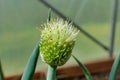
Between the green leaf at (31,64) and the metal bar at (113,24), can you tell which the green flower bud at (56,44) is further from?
the metal bar at (113,24)

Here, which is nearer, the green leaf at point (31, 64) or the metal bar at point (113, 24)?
the green leaf at point (31, 64)

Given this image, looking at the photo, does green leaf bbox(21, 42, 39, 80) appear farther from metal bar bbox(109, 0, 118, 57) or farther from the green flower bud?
metal bar bbox(109, 0, 118, 57)

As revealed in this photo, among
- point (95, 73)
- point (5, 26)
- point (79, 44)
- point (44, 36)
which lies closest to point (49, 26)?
point (44, 36)

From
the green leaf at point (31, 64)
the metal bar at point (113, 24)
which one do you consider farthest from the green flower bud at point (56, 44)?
the metal bar at point (113, 24)

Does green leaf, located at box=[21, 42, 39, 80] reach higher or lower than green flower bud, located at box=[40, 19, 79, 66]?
lower

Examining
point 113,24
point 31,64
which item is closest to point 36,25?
point 113,24

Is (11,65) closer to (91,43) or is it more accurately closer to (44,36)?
(91,43)

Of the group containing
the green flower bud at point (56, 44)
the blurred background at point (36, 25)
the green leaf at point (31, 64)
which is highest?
the green flower bud at point (56, 44)

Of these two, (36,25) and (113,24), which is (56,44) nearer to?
(36,25)

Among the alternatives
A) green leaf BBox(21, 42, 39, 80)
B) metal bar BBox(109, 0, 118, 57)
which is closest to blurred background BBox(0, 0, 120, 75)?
metal bar BBox(109, 0, 118, 57)
